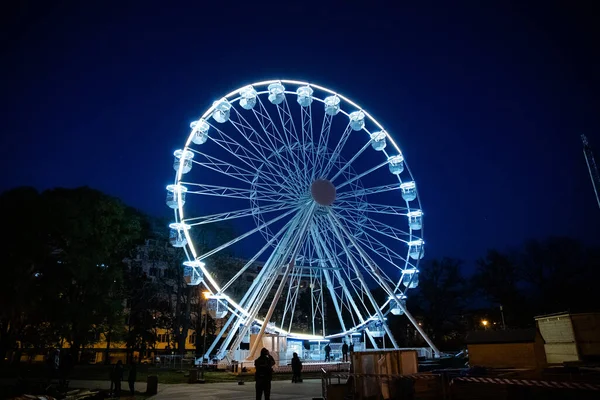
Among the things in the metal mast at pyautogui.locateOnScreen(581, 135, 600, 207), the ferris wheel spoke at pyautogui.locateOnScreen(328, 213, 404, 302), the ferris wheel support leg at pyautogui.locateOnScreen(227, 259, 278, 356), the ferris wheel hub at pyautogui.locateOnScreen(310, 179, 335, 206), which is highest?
the metal mast at pyautogui.locateOnScreen(581, 135, 600, 207)

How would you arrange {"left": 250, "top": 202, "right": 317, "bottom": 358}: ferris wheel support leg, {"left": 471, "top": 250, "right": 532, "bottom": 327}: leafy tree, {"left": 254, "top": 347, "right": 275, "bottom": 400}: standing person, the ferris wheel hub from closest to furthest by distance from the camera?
{"left": 254, "top": 347, "right": 275, "bottom": 400}: standing person
{"left": 250, "top": 202, "right": 317, "bottom": 358}: ferris wheel support leg
the ferris wheel hub
{"left": 471, "top": 250, "right": 532, "bottom": 327}: leafy tree

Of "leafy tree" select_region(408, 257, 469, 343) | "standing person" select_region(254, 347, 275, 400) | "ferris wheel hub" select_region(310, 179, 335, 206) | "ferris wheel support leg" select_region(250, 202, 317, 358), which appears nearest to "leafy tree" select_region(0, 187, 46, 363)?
"ferris wheel support leg" select_region(250, 202, 317, 358)

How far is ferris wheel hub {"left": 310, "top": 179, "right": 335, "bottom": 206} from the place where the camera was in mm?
25609

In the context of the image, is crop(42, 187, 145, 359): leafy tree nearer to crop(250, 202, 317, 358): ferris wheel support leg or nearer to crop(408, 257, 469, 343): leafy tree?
crop(250, 202, 317, 358): ferris wheel support leg

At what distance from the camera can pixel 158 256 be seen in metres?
39.9

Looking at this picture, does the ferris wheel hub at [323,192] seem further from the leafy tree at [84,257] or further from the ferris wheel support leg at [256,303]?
the leafy tree at [84,257]

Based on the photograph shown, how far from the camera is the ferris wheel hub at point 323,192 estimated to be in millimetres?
25609

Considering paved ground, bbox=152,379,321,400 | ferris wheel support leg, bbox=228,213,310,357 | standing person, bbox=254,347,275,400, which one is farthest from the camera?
ferris wheel support leg, bbox=228,213,310,357

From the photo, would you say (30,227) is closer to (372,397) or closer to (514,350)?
(372,397)

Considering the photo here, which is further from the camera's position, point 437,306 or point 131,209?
point 437,306

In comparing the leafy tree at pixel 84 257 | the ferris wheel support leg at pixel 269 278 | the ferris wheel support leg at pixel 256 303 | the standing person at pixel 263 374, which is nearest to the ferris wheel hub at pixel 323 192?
the ferris wheel support leg at pixel 269 278

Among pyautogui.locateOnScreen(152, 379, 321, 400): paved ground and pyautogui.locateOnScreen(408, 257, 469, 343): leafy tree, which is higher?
pyautogui.locateOnScreen(408, 257, 469, 343): leafy tree

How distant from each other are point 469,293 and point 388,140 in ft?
94.7

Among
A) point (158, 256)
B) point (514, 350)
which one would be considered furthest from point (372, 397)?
point (158, 256)
